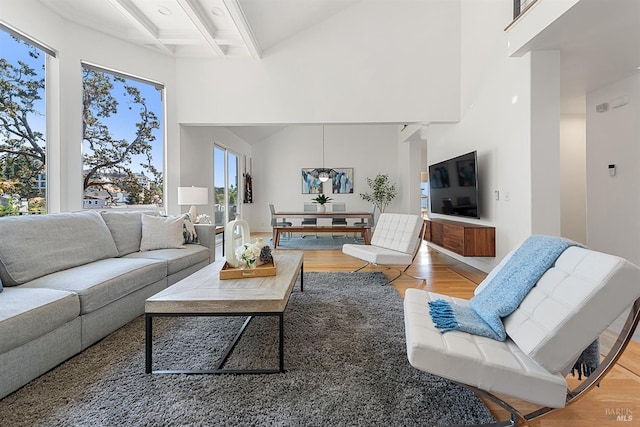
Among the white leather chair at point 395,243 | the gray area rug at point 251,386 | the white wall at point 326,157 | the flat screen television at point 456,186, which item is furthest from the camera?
the white wall at point 326,157

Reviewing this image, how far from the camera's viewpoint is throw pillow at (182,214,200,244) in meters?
3.54

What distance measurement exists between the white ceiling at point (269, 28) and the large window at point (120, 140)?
643mm

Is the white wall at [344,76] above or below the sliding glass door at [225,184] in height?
above

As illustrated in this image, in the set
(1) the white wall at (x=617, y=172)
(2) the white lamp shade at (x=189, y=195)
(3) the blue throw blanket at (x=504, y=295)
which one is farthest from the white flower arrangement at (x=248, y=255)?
(1) the white wall at (x=617, y=172)

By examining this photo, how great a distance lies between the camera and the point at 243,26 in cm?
392

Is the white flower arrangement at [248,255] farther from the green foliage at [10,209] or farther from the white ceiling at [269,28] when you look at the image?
the white ceiling at [269,28]

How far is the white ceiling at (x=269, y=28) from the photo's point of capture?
8.63ft

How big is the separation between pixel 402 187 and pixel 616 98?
5219mm

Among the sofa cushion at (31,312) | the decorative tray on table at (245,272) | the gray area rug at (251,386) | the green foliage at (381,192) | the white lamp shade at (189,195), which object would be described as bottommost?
the gray area rug at (251,386)

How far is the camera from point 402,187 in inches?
343

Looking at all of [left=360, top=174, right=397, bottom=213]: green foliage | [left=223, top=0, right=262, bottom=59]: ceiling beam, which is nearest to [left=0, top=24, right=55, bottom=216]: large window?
[left=223, top=0, right=262, bottom=59]: ceiling beam

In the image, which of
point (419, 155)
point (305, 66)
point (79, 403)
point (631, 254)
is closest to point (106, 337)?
point (79, 403)

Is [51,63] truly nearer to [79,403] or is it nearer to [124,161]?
[124,161]

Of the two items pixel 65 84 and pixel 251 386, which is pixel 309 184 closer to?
pixel 65 84
